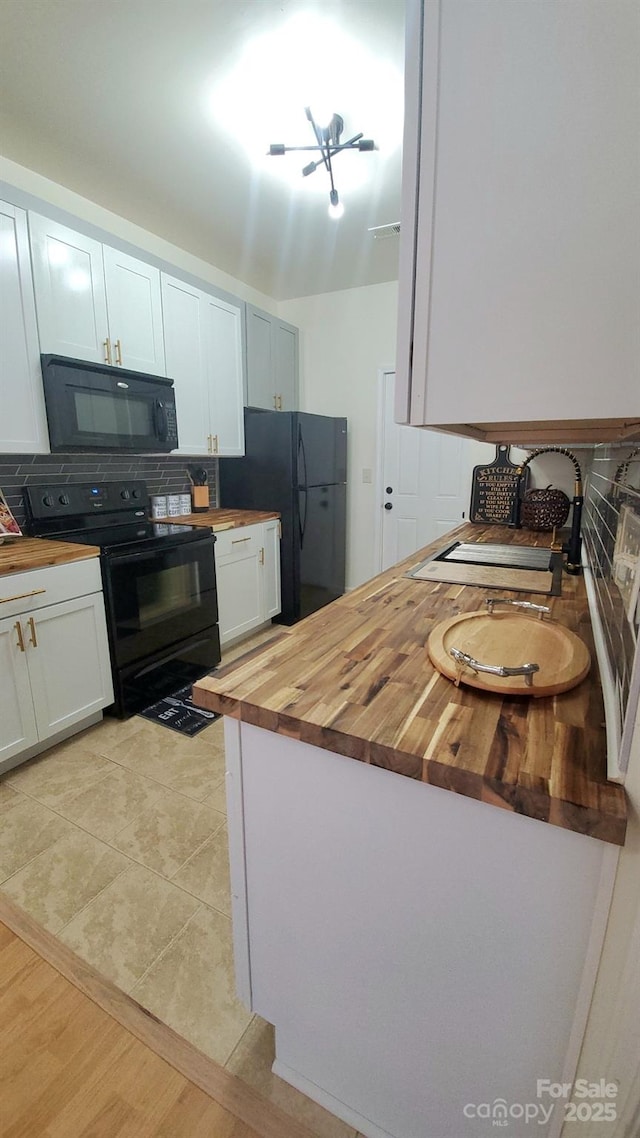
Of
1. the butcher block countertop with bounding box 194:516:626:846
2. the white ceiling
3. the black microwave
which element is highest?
the white ceiling

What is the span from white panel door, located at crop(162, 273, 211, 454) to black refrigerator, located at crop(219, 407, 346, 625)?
1.53 feet

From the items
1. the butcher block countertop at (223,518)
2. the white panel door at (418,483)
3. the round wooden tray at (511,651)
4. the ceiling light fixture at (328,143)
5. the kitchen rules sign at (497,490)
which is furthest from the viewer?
the white panel door at (418,483)

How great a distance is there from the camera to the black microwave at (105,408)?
2.14 meters

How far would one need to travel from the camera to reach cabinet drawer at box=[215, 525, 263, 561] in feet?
9.52

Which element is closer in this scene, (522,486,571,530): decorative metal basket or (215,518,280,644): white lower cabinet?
(522,486,571,530): decorative metal basket

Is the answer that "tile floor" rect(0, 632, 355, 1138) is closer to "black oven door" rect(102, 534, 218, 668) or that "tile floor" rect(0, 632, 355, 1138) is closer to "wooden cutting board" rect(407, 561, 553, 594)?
"black oven door" rect(102, 534, 218, 668)

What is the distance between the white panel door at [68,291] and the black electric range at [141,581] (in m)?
0.73

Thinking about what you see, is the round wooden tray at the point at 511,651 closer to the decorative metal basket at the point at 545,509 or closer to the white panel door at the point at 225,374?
the decorative metal basket at the point at 545,509

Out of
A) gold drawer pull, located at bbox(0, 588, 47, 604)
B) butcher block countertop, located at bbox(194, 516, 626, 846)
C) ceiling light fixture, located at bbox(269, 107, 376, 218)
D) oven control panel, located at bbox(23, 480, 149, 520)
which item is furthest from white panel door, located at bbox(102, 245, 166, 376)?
butcher block countertop, located at bbox(194, 516, 626, 846)

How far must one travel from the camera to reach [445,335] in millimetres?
620

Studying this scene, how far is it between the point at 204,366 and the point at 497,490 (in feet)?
6.57

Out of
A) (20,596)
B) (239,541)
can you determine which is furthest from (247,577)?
(20,596)

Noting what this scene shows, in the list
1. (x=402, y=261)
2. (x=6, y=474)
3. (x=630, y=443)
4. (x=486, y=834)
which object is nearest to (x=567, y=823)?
(x=486, y=834)

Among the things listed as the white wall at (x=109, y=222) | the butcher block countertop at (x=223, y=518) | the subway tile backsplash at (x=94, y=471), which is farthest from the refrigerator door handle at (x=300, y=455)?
the white wall at (x=109, y=222)
